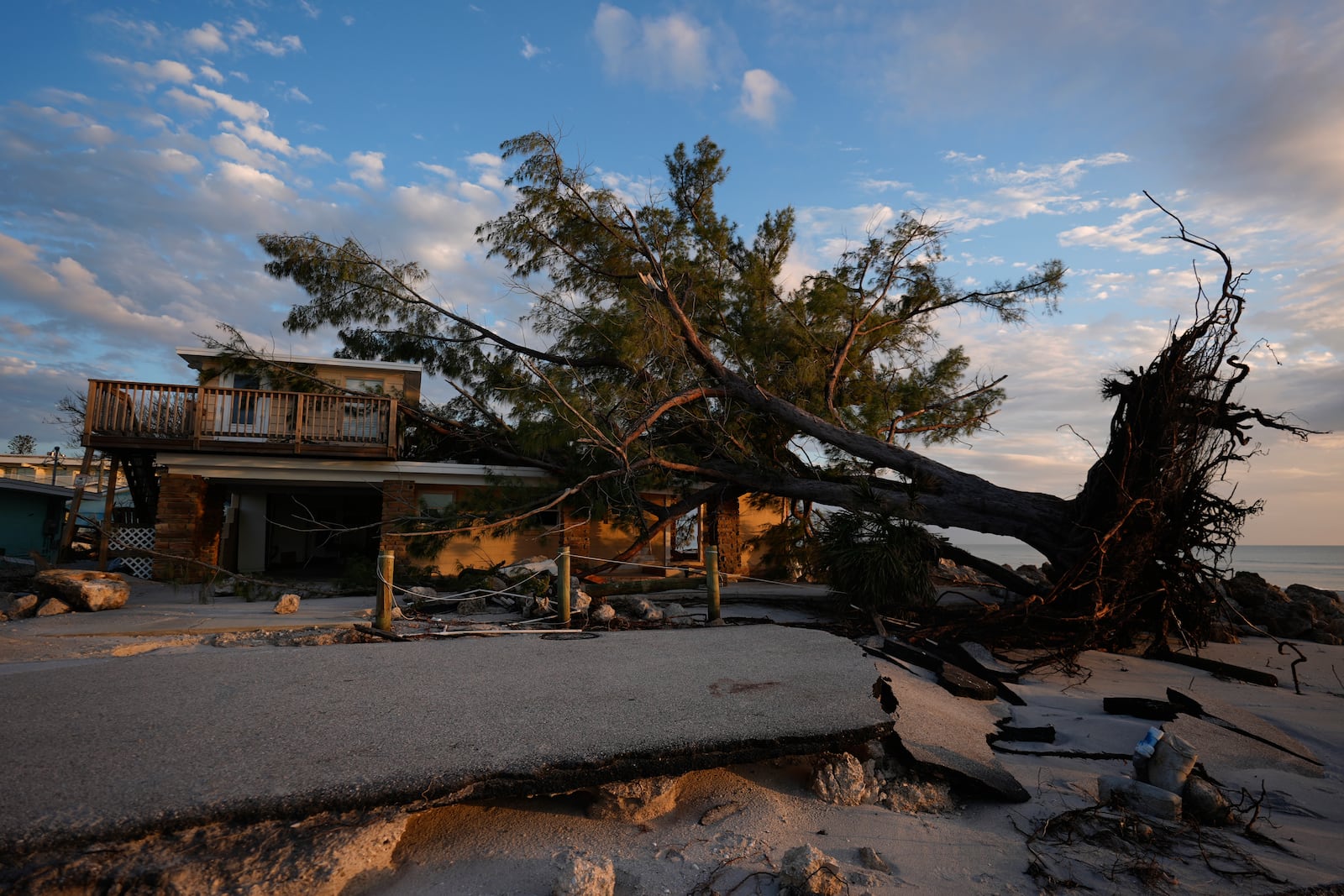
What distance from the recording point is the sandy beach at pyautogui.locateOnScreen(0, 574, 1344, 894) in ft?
9.16

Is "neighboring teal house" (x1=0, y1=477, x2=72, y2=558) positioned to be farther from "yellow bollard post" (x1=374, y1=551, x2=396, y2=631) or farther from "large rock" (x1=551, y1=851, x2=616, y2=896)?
"large rock" (x1=551, y1=851, x2=616, y2=896)

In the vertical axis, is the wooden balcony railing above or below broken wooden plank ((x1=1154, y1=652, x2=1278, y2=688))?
above

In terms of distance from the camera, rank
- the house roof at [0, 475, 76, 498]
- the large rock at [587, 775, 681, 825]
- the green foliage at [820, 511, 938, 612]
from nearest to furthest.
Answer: the large rock at [587, 775, 681, 825] → the green foliage at [820, 511, 938, 612] → the house roof at [0, 475, 76, 498]

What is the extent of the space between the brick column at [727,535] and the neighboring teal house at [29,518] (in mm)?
19087

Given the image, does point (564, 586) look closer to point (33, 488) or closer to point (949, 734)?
point (949, 734)

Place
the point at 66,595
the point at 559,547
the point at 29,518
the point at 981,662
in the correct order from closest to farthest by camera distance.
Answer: the point at 981,662 < the point at 66,595 < the point at 559,547 < the point at 29,518

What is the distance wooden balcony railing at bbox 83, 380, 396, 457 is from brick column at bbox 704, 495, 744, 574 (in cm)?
703

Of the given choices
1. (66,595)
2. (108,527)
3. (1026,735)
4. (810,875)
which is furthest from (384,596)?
(108,527)

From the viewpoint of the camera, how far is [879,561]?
915 centimetres

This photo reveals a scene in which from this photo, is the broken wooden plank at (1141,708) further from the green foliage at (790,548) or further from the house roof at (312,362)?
the house roof at (312,362)

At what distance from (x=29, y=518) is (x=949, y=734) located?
87.9 feet

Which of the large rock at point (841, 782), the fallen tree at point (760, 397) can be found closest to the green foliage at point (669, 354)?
the fallen tree at point (760, 397)

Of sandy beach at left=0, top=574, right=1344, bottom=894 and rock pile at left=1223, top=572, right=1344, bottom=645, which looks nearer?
sandy beach at left=0, top=574, right=1344, bottom=894

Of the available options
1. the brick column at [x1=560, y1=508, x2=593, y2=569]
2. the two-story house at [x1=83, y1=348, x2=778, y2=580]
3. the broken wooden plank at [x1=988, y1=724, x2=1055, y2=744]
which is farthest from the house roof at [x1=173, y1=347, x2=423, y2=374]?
the broken wooden plank at [x1=988, y1=724, x2=1055, y2=744]
